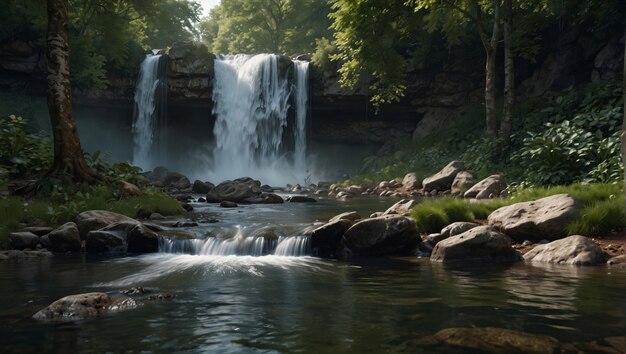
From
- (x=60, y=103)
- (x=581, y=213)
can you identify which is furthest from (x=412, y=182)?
(x=60, y=103)

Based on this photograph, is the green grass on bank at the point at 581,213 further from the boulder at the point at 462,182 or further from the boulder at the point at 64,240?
the boulder at the point at 462,182

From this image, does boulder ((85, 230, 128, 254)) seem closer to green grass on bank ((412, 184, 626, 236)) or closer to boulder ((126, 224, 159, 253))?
boulder ((126, 224, 159, 253))

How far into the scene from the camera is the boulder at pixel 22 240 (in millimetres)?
9055

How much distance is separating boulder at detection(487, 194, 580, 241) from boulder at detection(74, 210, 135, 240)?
7.36 m

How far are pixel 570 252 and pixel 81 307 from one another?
6.51 meters

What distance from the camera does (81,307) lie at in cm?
484

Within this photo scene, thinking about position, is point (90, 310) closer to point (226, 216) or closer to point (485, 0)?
point (226, 216)

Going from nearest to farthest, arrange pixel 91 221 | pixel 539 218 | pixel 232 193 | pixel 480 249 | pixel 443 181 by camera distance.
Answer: pixel 480 249 → pixel 539 218 → pixel 91 221 → pixel 232 193 → pixel 443 181

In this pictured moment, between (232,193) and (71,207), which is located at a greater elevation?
(232,193)

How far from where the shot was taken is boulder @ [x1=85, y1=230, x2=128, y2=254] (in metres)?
9.11

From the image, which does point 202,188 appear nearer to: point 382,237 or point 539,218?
point 382,237

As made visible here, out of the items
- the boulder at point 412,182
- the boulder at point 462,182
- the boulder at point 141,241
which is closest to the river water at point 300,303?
the boulder at point 141,241

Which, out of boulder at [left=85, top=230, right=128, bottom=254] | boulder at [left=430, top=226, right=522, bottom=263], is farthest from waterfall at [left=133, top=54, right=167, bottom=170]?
boulder at [left=430, top=226, right=522, bottom=263]

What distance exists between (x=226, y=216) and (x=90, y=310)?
8.05 metres
